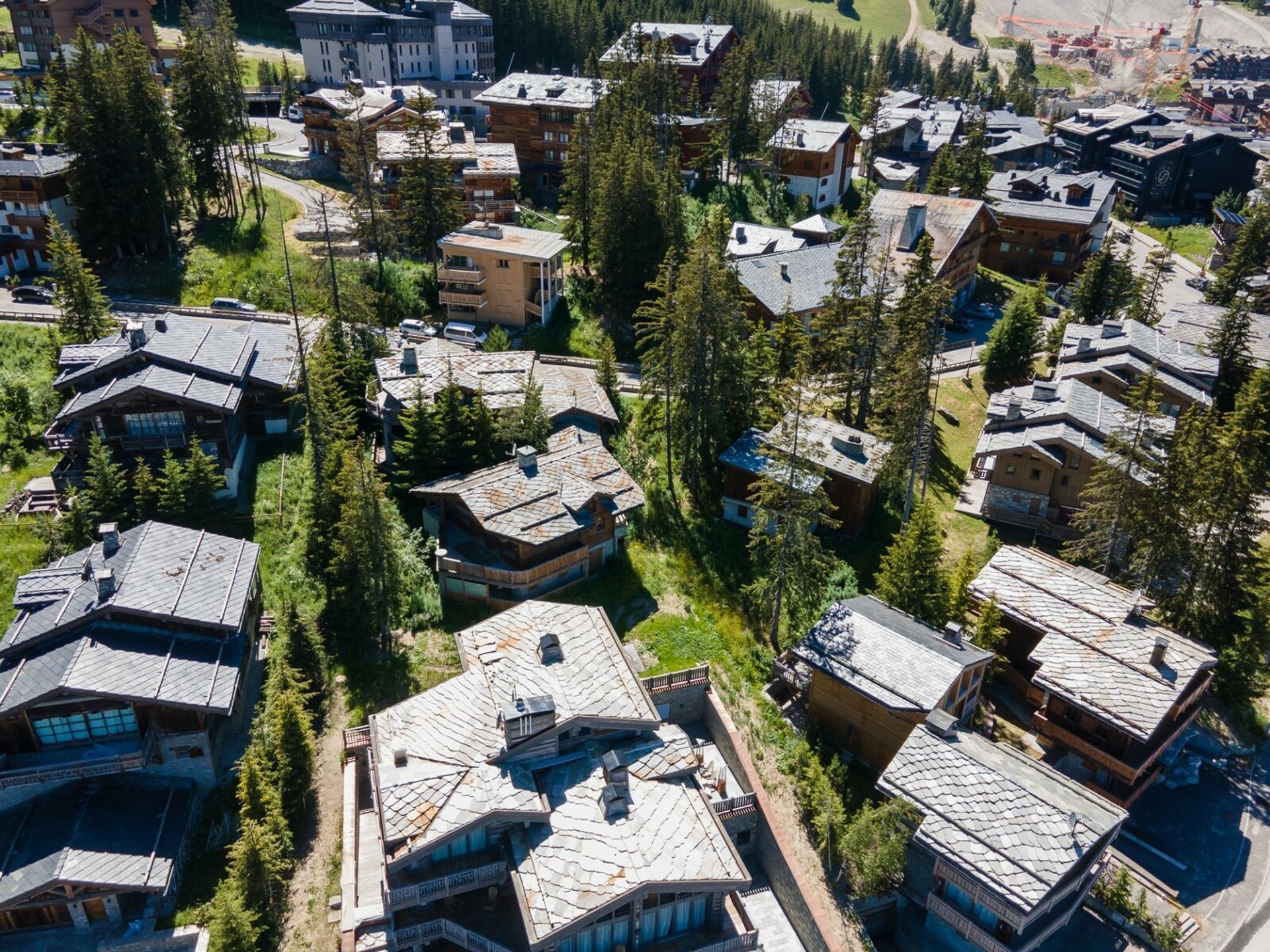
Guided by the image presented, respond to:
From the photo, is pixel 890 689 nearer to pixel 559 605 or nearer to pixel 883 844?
pixel 883 844

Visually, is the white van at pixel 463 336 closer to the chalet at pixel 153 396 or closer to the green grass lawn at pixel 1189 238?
the chalet at pixel 153 396

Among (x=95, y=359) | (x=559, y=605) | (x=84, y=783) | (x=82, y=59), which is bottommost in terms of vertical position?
(x=84, y=783)

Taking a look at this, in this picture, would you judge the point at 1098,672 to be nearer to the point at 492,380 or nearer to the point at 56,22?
the point at 492,380

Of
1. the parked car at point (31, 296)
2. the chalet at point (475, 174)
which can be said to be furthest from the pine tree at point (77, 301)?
the chalet at point (475, 174)

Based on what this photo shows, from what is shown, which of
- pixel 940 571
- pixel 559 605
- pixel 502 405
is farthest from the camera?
pixel 502 405

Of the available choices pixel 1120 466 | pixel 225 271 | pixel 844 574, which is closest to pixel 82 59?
pixel 225 271

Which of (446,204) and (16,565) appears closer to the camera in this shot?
(16,565)
